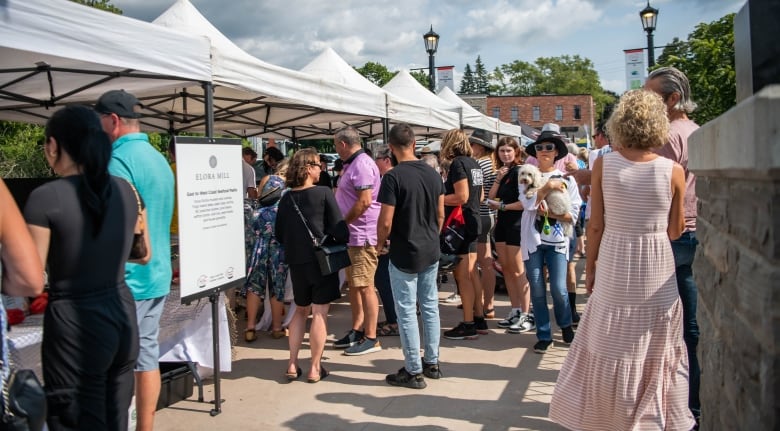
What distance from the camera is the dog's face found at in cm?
560

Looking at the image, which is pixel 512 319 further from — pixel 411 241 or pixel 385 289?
pixel 411 241

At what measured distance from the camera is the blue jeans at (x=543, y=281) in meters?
5.41

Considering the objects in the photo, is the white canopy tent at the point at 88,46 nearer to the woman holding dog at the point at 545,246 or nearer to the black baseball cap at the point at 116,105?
the black baseball cap at the point at 116,105

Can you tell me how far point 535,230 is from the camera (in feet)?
17.8

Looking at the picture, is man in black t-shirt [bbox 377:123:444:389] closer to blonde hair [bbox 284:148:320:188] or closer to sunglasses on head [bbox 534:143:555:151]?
blonde hair [bbox 284:148:320:188]

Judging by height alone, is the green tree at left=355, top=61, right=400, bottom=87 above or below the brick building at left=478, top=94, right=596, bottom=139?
above

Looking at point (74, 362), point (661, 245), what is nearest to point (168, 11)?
point (74, 362)

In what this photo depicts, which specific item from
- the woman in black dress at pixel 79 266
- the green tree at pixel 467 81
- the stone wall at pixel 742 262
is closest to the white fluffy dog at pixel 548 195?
the stone wall at pixel 742 262

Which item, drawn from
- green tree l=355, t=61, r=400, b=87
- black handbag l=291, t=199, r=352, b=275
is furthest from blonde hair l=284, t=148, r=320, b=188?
green tree l=355, t=61, r=400, b=87

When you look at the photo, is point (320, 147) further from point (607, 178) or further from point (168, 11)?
point (607, 178)

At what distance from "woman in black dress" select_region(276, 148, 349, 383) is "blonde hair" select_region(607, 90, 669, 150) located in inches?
94.2

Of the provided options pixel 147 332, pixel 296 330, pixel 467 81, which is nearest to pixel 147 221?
pixel 147 332

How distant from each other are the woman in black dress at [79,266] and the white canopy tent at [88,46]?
1.22m

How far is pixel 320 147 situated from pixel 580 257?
2961 centimetres
